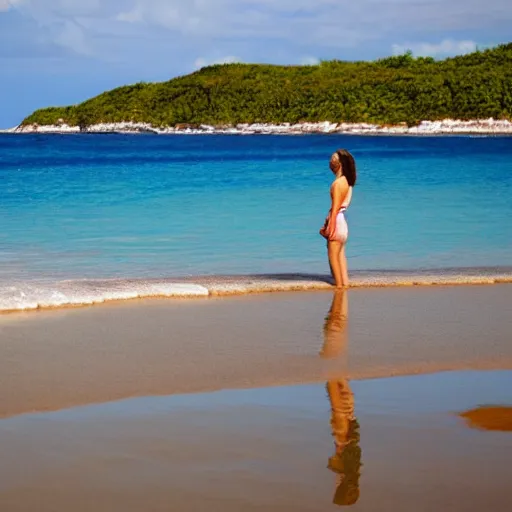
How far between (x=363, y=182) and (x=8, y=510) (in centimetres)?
2779

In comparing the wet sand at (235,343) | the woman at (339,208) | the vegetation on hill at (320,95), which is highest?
the vegetation on hill at (320,95)

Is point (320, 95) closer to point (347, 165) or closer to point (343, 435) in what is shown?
point (347, 165)

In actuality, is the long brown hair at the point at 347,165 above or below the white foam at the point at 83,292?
above

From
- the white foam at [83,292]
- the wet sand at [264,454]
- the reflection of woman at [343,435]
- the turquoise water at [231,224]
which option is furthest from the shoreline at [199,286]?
the wet sand at [264,454]

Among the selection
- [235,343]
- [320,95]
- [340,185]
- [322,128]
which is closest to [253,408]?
[235,343]

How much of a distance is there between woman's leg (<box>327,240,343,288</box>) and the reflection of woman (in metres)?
2.56

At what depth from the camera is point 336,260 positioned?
31.6 feet

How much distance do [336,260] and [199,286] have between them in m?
1.37

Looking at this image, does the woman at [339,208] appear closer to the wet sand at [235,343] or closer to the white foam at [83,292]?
the wet sand at [235,343]

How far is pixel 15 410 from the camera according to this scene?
514 centimetres

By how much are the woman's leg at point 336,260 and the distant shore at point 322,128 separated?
10792 centimetres

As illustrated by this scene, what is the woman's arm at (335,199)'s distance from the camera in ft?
30.8

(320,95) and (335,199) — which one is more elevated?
(320,95)

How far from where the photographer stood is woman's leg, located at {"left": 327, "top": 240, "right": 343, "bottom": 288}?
962 centimetres
